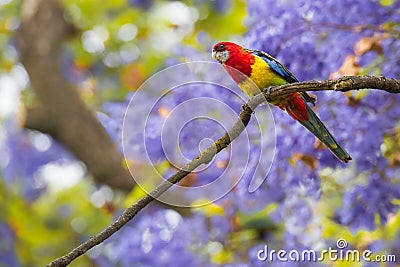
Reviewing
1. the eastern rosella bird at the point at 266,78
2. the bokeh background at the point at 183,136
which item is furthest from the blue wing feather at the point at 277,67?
the bokeh background at the point at 183,136

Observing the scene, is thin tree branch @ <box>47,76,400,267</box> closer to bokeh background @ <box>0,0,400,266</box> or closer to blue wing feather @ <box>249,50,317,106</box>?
blue wing feather @ <box>249,50,317,106</box>

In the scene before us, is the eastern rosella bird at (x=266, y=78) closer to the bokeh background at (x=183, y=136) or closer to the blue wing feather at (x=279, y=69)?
the blue wing feather at (x=279, y=69)

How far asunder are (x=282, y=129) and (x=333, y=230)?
0.65ft

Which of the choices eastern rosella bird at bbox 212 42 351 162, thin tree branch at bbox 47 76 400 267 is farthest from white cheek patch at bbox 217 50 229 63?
thin tree branch at bbox 47 76 400 267

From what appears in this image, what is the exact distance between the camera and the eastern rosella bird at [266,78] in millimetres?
Result: 631

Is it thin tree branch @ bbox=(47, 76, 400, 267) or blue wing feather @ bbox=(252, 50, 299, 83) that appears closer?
thin tree branch @ bbox=(47, 76, 400, 267)

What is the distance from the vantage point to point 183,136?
808 mm

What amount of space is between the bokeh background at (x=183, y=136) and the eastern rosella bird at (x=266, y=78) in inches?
→ 5.0

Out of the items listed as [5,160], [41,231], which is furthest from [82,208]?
[5,160]

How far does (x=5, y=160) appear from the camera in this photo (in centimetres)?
168

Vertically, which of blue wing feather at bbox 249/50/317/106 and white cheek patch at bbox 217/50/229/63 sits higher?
white cheek patch at bbox 217/50/229/63

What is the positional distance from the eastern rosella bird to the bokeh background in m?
0.13

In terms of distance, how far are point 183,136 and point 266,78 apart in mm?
197

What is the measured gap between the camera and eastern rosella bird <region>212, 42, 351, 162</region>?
0.63 m
